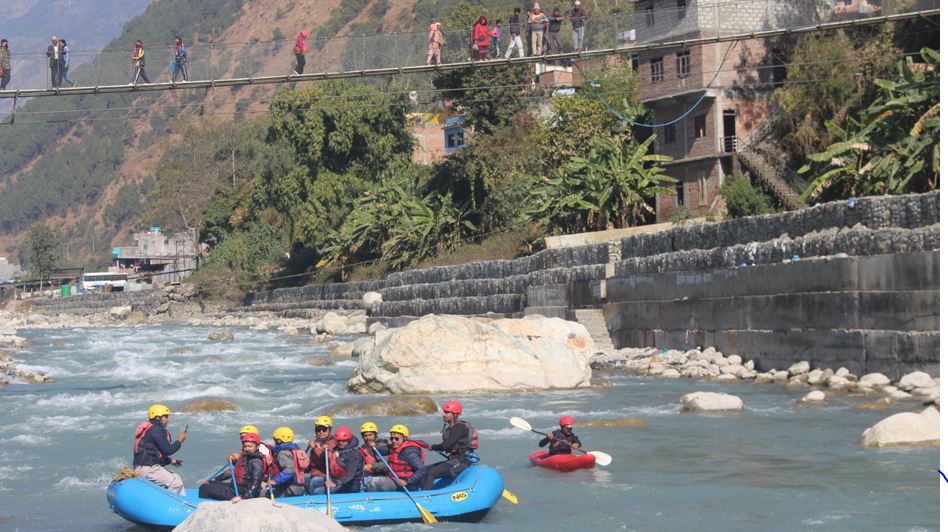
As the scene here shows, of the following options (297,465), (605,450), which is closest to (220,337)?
(605,450)

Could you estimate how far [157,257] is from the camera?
11250cm

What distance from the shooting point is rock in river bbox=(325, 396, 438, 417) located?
2070cm

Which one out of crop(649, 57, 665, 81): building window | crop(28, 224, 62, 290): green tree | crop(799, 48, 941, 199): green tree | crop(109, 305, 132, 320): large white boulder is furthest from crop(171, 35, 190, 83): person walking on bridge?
crop(28, 224, 62, 290): green tree

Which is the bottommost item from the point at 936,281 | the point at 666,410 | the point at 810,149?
the point at 666,410

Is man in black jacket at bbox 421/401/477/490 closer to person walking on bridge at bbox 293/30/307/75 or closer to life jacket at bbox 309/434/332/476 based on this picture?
life jacket at bbox 309/434/332/476

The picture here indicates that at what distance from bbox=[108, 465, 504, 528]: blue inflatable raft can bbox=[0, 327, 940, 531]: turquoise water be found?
23 cm

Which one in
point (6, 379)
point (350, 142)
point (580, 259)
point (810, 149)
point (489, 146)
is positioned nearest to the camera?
point (6, 379)

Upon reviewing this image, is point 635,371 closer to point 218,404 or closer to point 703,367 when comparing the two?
point 703,367

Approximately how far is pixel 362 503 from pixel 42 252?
106 meters

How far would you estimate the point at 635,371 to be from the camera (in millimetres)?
27375

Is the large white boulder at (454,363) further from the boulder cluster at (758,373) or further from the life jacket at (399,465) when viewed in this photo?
the life jacket at (399,465)

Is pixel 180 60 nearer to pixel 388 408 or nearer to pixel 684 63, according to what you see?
pixel 388 408

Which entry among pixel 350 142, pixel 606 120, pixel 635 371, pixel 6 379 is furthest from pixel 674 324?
pixel 350 142

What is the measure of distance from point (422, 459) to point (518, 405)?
7682 millimetres
